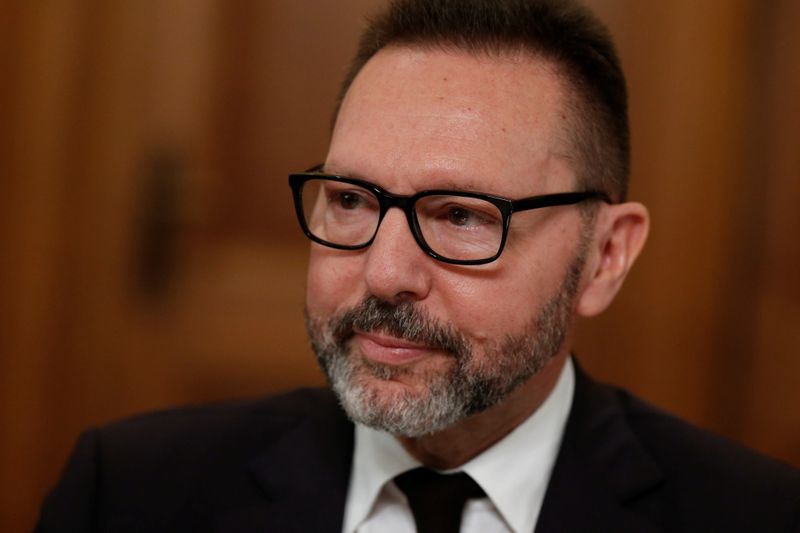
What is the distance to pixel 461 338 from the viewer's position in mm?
1206

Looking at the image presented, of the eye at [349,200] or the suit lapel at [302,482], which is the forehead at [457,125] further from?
the suit lapel at [302,482]

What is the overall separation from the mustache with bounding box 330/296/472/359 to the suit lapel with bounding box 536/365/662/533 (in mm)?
280

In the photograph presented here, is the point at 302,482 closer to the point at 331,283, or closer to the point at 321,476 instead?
the point at 321,476

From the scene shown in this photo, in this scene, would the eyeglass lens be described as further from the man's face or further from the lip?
the lip

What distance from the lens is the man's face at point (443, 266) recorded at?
1.20m

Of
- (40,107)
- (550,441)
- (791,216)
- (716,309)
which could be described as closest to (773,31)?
(791,216)

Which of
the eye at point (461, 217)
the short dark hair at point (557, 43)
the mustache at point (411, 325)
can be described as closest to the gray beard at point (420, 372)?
the mustache at point (411, 325)

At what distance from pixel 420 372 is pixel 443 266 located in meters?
0.14

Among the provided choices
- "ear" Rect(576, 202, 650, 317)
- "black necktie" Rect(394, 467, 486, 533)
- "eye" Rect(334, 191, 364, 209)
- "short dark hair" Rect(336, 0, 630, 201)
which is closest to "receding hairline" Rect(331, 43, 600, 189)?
"short dark hair" Rect(336, 0, 630, 201)

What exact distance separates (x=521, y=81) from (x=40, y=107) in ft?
4.47

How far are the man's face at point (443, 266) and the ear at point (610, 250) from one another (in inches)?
3.7

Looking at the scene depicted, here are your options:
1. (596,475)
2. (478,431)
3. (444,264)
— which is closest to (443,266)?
(444,264)

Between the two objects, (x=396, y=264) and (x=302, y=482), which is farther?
(x=302, y=482)

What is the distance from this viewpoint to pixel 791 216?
2047 millimetres
